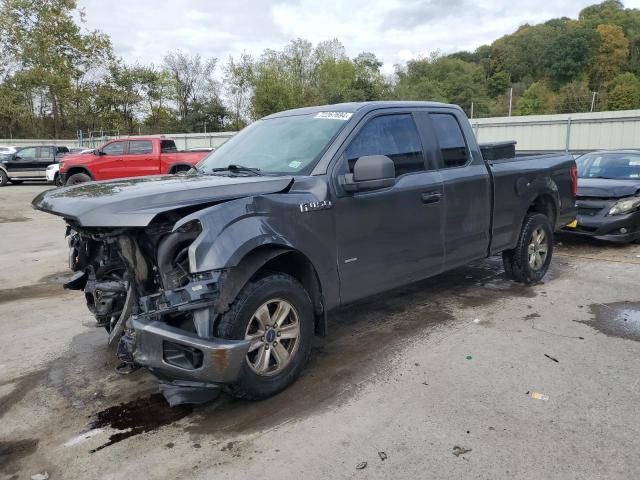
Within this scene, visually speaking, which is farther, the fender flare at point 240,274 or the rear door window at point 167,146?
the rear door window at point 167,146

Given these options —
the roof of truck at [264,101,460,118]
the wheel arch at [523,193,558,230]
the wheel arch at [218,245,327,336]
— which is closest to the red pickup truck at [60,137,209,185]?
the wheel arch at [523,193,558,230]

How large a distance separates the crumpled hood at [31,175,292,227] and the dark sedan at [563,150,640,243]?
623 cm

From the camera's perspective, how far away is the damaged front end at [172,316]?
9.75 feet

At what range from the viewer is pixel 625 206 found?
26.0 feet

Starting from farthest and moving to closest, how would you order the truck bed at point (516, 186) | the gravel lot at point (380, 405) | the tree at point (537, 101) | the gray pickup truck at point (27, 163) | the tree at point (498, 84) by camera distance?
the tree at point (498, 84)
the tree at point (537, 101)
the gray pickup truck at point (27, 163)
the truck bed at point (516, 186)
the gravel lot at point (380, 405)

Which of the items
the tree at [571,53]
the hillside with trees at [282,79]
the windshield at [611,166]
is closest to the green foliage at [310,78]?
the hillside with trees at [282,79]

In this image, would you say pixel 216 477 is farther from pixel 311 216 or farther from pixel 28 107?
pixel 28 107

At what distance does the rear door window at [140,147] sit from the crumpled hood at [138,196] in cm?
1381

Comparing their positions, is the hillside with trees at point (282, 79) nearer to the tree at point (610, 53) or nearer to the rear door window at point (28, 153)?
the tree at point (610, 53)

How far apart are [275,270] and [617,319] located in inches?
138

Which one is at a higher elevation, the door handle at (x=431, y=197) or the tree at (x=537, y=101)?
the tree at (x=537, y=101)

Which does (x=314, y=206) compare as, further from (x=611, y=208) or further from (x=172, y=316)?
(x=611, y=208)

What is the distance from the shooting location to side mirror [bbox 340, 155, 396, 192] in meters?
3.70

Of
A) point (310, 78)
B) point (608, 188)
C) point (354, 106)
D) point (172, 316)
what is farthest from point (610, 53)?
point (172, 316)
